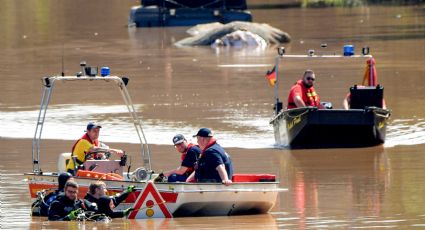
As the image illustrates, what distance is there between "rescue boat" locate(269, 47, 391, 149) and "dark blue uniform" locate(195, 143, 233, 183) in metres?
6.82

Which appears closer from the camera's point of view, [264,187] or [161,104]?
[264,187]

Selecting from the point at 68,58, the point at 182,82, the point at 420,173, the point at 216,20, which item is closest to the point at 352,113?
the point at 420,173

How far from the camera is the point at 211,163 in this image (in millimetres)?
16797

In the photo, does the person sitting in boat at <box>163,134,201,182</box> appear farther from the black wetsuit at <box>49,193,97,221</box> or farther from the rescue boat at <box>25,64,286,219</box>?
the black wetsuit at <box>49,193,97,221</box>

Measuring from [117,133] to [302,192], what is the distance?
7.51 meters

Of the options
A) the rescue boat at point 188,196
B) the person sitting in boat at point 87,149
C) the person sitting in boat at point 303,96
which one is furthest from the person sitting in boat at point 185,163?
the person sitting in boat at point 303,96

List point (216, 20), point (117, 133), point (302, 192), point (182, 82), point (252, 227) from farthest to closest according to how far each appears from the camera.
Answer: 1. point (216, 20)
2. point (182, 82)
3. point (117, 133)
4. point (302, 192)
5. point (252, 227)

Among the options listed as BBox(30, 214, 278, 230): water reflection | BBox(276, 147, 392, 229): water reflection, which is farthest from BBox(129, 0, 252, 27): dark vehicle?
BBox(30, 214, 278, 230): water reflection

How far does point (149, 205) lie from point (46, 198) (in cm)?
141

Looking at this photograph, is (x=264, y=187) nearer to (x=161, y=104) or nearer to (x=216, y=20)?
(x=161, y=104)

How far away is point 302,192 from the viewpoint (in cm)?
1956

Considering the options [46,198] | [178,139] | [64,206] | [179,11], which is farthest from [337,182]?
[179,11]

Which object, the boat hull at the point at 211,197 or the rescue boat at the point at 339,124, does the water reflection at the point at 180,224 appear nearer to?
the boat hull at the point at 211,197

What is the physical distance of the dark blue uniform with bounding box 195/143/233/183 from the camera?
16781mm
